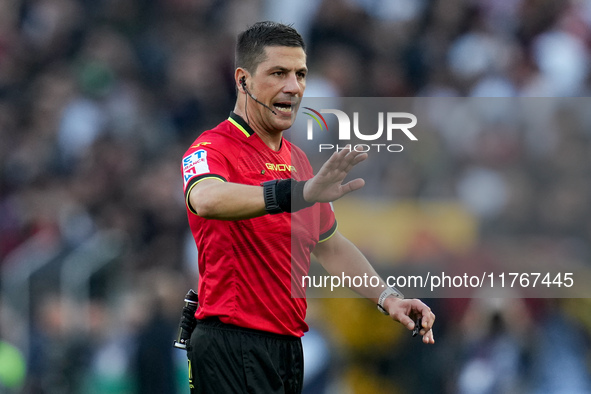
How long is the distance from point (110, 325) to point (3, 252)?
198 centimetres

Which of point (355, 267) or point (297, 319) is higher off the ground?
point (355, 267)

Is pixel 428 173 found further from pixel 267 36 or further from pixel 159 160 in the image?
pixel 159 160

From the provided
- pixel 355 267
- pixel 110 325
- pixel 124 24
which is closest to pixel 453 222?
pixel 355 267

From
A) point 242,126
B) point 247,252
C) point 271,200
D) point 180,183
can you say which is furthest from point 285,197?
point 180,183

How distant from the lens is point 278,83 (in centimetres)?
465

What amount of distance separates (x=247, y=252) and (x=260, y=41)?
1085 millimetres

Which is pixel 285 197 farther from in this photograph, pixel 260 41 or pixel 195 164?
pixel 260 41

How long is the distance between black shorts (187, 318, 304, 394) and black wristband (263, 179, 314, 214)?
860 mm

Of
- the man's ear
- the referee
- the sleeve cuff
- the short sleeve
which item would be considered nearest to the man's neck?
the referee

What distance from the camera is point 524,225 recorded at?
5.71m

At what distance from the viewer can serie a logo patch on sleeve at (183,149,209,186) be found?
430 centimetres

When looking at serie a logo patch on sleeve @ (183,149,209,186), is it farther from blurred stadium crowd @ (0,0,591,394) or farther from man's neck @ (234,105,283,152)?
blurred stadium crowd @ (0,0,591,394)

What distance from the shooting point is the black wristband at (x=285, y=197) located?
392 centimetres

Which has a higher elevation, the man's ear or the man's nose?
the man's ear
